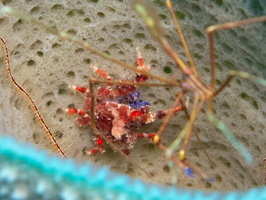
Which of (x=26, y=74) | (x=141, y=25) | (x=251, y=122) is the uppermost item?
(x=141, y=25)

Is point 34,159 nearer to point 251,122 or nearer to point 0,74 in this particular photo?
point 0,74

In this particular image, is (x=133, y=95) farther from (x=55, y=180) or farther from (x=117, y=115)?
(x=55, y=180)

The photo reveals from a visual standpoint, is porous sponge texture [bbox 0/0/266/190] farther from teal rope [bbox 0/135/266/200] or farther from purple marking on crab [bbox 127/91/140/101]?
teal rope [bbox 0/135/266/200]

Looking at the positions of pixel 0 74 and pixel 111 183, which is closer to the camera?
pixel 111 183

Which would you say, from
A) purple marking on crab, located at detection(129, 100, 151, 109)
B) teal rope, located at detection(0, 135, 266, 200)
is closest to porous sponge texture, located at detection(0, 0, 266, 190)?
purple marking on crab, located at detection(129, 100, 151, 109)

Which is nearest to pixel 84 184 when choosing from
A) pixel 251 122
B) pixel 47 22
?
pixel 251 122

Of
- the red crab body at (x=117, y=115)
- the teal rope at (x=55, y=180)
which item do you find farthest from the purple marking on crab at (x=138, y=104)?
the teal rope at (x=55, y=180)

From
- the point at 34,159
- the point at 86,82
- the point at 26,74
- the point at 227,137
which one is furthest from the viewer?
the point at 86,82

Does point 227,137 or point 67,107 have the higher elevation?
point 227,137
